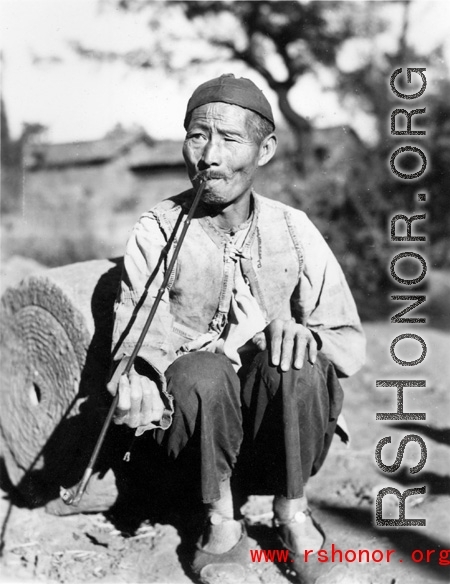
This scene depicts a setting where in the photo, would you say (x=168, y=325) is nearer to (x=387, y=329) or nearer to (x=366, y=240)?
(x=387, y=329)

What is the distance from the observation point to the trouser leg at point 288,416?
232 cm

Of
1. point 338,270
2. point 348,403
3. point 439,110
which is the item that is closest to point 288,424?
point 338,270

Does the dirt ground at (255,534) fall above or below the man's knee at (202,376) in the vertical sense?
below

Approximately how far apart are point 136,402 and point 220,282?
24.7 inches

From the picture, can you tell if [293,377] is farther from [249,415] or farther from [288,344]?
Answer: [249,415]

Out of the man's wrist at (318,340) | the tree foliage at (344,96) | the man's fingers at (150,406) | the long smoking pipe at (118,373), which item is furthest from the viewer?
the tree foliage at (344,96)

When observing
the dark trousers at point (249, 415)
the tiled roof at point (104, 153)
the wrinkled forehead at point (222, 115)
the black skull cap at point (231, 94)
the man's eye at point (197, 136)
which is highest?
the tiled roof at point (104, 153)

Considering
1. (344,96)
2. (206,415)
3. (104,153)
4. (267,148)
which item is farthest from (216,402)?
(104,153)

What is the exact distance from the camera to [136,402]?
223 cm

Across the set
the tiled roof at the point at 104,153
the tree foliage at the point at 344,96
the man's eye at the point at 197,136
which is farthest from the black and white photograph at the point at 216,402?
the tiled roof at the point at 104,153

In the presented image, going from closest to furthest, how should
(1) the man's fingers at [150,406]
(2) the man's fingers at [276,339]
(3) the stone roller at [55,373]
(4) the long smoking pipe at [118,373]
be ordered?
(4) the long smoking pipe at [118,373], (1) the man's fingers at [150,406], (2) the man's fingers at [276,339], (3) the stone roller at [55,373]

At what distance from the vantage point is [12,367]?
11.2ft

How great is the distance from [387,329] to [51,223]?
29.5ft

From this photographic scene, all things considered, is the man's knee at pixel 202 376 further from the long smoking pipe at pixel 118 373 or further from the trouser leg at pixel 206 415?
the long smoking pipe at pixel 118 373
